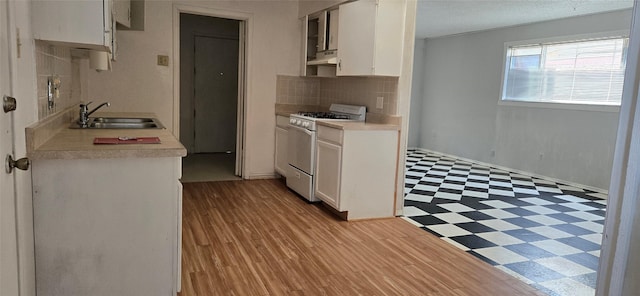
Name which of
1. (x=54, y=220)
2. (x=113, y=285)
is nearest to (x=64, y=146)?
(x=54, y=220)

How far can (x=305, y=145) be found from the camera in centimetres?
420

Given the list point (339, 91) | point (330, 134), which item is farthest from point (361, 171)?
point (339, 91)

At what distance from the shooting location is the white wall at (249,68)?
4.36 m

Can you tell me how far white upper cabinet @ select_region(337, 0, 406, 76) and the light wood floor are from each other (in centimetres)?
132

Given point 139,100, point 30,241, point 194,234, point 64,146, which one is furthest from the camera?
point 139,100

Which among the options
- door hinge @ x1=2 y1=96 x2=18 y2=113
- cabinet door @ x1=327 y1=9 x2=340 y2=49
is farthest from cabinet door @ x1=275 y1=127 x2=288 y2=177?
door hinge @ x1=2 y1=96 x2=18 y2=113

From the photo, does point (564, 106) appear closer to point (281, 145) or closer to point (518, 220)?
point (518, 220)

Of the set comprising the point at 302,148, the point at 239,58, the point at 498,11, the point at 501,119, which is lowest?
the point at 302,148

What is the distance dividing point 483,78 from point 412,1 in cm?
389

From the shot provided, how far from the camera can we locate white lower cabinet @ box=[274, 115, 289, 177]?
4908 millimetres

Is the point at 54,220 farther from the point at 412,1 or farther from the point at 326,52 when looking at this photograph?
the point at 326,52

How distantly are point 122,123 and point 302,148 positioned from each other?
1.65m

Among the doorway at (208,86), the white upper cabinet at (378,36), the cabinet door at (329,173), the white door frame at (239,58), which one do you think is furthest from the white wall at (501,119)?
the white door frame at (239,58)

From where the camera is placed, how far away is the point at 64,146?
1.89m
